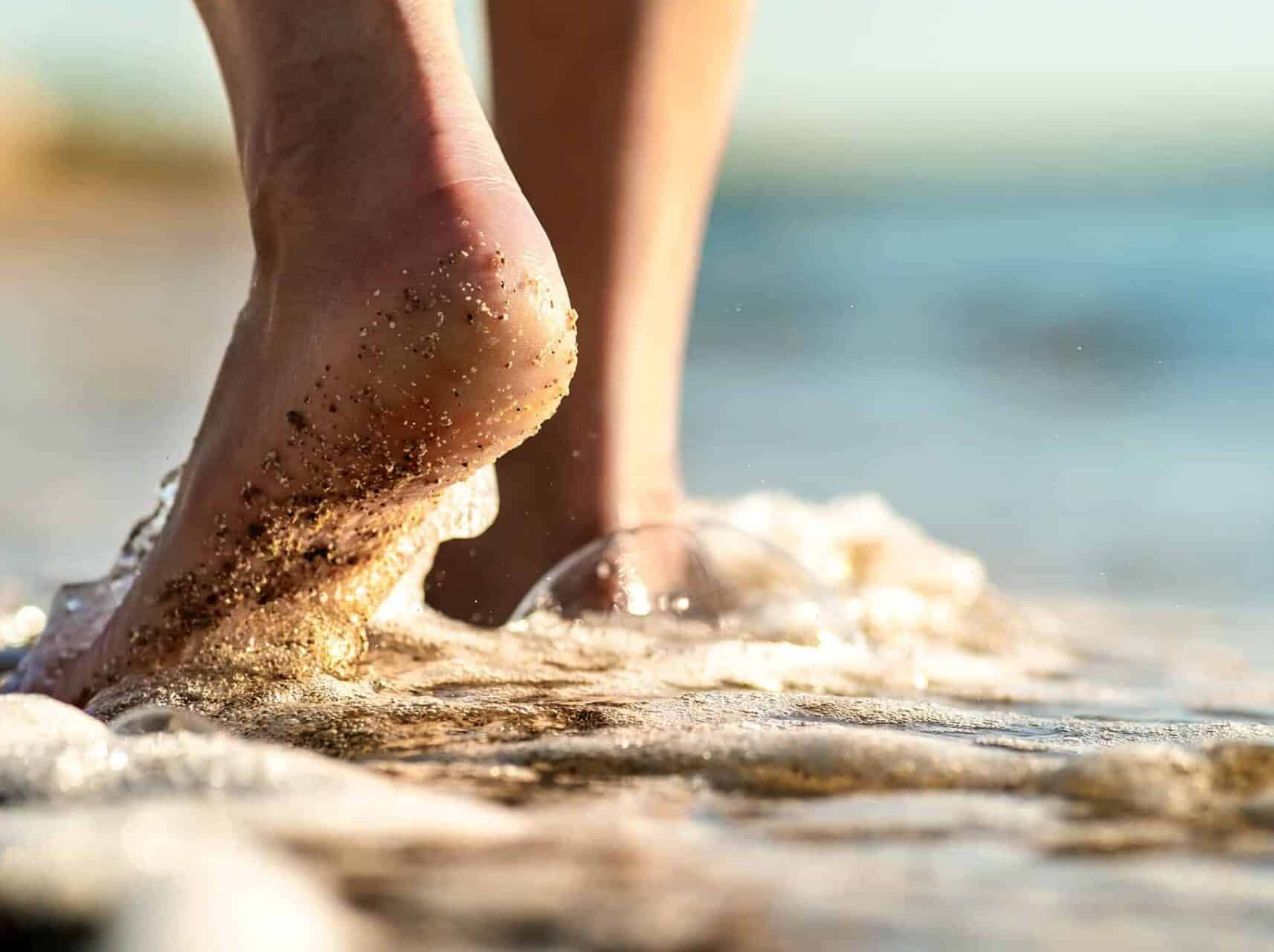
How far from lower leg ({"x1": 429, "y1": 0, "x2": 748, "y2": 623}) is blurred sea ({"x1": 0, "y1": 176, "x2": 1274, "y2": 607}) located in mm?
339

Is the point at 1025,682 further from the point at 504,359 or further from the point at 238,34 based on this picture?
the point at 238,34

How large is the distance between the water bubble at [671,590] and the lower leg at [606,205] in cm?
5

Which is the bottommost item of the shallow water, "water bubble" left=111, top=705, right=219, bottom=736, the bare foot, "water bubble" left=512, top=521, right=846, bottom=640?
the shallow water

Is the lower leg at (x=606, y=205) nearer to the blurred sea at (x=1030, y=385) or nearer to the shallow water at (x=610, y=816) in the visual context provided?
the shallow water at (x=610, y=816)

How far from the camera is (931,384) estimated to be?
17.7 ft

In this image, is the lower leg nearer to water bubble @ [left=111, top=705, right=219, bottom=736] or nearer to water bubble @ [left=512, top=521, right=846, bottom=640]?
water bubble @ [left=512, top=521, right=846, bottom=640]

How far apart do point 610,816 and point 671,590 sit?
86cm

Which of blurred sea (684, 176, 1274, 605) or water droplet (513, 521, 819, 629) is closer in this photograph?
water droplet (513, 521, 819, 629)

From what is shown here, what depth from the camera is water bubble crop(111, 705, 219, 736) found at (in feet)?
2.80

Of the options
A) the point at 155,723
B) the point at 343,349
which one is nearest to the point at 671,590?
the point at 343,349

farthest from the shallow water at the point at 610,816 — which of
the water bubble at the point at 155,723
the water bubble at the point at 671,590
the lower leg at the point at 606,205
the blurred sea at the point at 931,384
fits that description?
the blurred sea at the point at 931,384

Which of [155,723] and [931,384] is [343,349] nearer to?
[155,723]

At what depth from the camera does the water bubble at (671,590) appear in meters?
1.50

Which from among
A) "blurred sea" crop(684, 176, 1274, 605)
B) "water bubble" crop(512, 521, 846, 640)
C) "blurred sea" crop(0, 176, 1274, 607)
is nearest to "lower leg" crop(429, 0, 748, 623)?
"water bubble" crop(512, 521, 846, 640)
